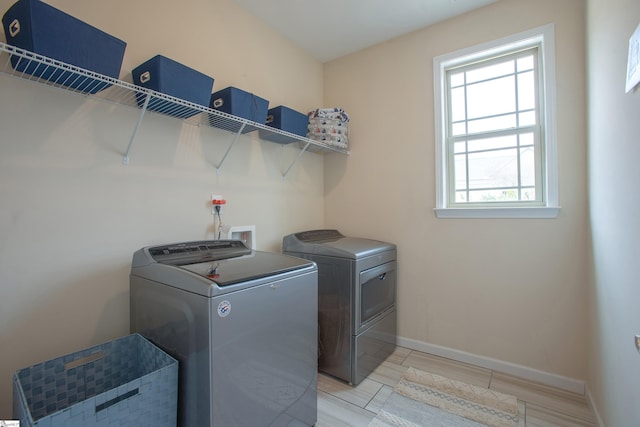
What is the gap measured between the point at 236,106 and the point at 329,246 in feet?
3.69

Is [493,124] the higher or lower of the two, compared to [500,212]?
higher

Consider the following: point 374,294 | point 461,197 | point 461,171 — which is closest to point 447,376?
point 374,294

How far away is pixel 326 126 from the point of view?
Result: 2553mm

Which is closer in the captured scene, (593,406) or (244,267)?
(244,267)

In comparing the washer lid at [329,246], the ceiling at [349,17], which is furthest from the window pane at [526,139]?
the washer lid at [329,246]

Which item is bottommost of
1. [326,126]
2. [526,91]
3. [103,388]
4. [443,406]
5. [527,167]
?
[443,406]

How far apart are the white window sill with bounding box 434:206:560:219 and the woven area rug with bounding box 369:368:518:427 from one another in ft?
3.91

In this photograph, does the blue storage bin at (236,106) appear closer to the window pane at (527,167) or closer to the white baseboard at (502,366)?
the window pane at (527,167)

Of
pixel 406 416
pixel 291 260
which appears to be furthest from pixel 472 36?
pixel 406 416

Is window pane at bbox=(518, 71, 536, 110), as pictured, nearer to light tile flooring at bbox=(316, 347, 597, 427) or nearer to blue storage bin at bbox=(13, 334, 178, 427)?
light tile flooring at bbox=(316, 347, 597, 427)

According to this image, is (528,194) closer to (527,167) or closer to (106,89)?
(527,167)

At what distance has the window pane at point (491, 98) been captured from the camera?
2.22m

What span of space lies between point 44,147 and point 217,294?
1.04 m

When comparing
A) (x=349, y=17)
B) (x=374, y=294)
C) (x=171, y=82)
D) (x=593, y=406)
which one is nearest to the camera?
(x=171, y=82)
